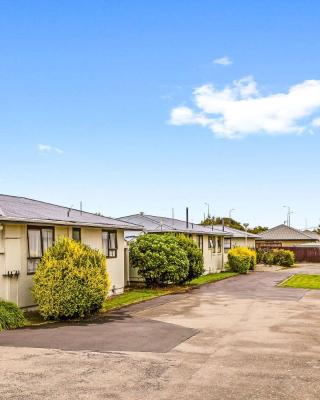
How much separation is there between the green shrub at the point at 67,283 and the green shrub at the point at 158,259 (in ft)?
27.9

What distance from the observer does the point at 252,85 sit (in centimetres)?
2391

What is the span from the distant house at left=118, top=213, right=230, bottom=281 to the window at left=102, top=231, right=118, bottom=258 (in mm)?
4569

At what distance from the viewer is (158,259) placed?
24672 mm

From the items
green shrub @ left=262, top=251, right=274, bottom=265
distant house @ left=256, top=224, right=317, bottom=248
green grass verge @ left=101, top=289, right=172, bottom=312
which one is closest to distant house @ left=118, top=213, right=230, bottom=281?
green grass verge @ left=101, top=289, right=172, bottom=312

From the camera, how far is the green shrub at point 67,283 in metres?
15.3

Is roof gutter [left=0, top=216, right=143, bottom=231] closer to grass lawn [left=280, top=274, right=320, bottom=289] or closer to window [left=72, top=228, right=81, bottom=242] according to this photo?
window [left=72, top=228, right=81, bottom=242]

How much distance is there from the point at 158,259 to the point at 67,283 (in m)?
9.60

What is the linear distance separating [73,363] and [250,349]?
4066 millimetres

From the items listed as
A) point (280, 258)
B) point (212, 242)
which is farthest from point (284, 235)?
point (212, 242)

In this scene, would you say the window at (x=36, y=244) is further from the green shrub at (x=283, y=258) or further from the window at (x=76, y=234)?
the green shrub at (x=283, y=258)

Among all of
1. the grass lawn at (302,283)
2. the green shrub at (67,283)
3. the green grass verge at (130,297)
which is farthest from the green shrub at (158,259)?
the green shrub at (67,283)

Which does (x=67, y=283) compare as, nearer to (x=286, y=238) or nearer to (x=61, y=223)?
(x=61, y=223)

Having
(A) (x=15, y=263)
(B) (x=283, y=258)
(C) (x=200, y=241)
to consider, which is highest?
(C) (x=200, y=241)

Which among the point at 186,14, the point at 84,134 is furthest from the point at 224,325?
the point at 84,134
